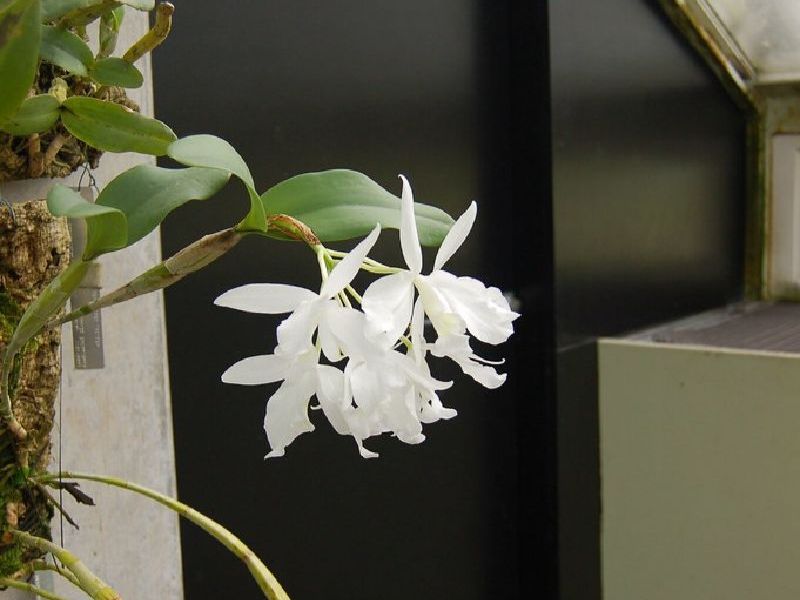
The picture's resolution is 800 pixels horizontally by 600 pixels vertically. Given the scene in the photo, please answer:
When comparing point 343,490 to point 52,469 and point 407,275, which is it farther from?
point 407,275

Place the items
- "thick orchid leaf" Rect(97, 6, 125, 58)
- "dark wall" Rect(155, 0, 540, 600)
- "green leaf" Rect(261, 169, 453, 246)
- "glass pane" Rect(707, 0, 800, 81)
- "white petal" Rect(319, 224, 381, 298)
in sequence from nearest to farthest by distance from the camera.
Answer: "white petal" Rect(319, 224, 381, 298), "green leaf" Rect(261, 169, 453, 246), "thick orchid leaf" Rect(97, 6, 125, 58), "dark wall" Rect(155, 0, 540, 600), "glass pane" Rect(707, 0, 800, 81)

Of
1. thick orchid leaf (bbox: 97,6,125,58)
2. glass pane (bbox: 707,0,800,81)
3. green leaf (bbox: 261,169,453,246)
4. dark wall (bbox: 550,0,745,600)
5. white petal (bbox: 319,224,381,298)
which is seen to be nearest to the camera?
white petal (bbox: 319,224,381,298)

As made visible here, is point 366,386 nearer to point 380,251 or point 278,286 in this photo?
point 278,286

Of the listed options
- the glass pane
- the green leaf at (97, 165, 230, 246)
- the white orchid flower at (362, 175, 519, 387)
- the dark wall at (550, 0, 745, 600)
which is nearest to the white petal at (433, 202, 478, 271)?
the white orchid flower at (362, 175, 519, 387)

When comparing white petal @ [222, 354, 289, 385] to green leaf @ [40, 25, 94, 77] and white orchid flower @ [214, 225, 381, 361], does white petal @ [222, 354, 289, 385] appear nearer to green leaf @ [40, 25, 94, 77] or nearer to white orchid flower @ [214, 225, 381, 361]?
white orchid flower @ [214, 225, 381, 361]

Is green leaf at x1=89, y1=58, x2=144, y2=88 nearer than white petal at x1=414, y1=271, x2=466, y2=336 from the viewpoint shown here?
No

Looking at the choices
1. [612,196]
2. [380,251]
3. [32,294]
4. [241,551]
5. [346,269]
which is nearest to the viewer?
[346,269]

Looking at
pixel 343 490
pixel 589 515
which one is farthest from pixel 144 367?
pixel 589 515

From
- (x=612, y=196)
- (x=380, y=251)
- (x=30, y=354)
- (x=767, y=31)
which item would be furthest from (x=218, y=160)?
(x=767, y=31)
